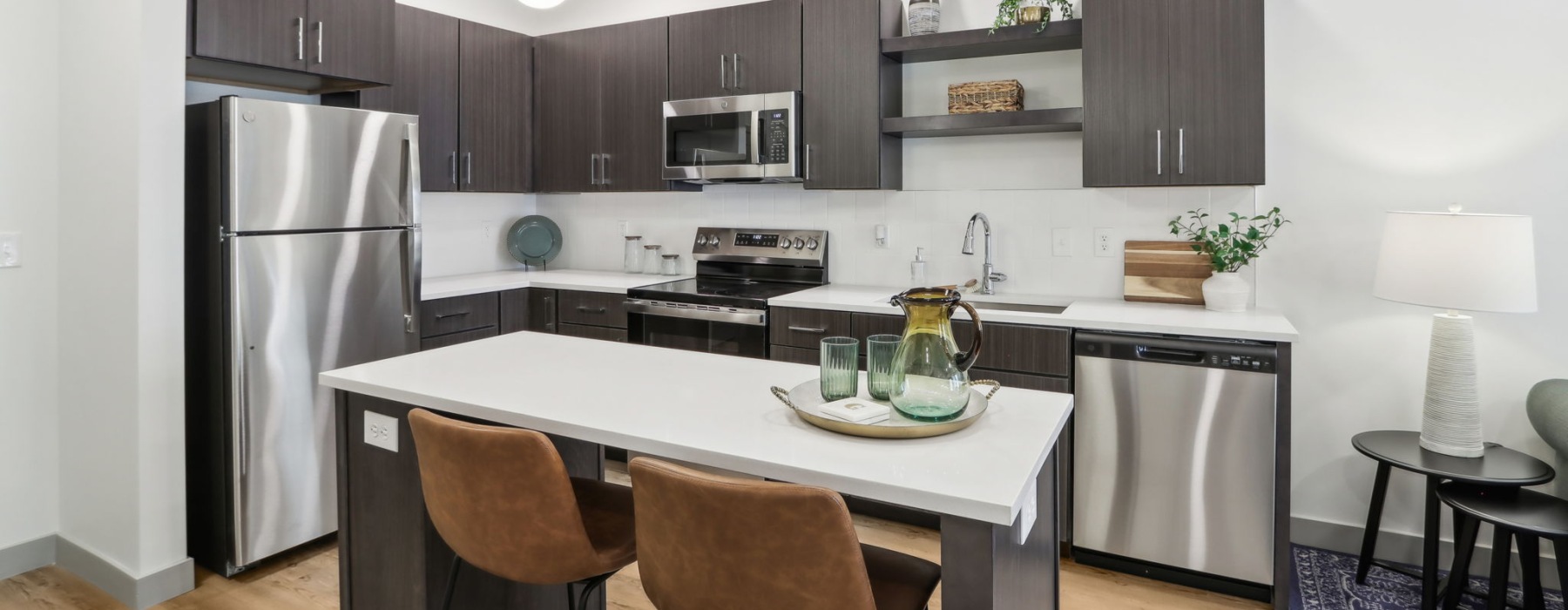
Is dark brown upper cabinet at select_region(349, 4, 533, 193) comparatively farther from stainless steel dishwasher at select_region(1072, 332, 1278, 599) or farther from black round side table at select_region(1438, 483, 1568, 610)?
black round side table at select_region(1438, 483, 1568, 610)

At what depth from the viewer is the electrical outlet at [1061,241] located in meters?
3.39

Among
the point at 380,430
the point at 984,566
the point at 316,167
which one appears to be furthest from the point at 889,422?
the point at 316,167

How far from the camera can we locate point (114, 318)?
2586mm

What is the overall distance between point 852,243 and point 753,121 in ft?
2.37

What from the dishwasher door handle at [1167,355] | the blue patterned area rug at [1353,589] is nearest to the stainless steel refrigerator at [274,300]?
the dishwasher door handle at [1167,355]

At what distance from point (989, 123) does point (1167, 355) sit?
1.11m

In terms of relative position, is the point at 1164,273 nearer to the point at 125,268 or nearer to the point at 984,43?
the point at 984,43

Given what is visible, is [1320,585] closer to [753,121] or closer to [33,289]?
[753,121]

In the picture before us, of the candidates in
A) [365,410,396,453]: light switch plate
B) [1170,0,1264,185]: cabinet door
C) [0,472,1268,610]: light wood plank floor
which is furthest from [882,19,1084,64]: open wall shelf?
[365,410,396,453]: light switch plate

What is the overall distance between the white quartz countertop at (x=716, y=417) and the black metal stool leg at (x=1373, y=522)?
1.59 meters

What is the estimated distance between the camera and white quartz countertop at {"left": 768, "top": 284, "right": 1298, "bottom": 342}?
101 inches

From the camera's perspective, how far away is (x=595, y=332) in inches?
155

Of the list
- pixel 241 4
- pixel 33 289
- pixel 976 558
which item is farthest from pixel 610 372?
pixel 33 289

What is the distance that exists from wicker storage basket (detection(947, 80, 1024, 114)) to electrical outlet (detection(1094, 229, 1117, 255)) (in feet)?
1.94
